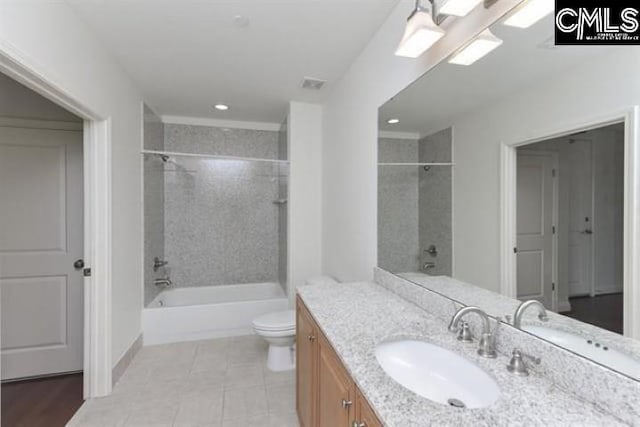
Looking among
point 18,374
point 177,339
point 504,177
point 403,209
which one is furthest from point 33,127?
point 504,177

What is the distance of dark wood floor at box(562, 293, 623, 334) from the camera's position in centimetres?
78

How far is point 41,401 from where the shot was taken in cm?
209

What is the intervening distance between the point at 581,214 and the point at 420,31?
939 mm

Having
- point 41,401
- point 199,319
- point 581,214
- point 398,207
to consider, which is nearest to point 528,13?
point 581,214

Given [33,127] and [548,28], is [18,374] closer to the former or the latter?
[33,127]

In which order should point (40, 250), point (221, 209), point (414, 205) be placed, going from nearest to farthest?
point (414, 205), point (40, 250), point (221, 209)

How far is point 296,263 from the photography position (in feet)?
10.4

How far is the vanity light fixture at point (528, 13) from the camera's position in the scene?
0.93 m

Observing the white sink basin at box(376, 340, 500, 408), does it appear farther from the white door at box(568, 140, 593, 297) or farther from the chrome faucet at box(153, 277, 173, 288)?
the chrome faucet at box(153, 277, 173, 288)

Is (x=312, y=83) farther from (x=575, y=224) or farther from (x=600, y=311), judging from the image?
(x=600, y=311)

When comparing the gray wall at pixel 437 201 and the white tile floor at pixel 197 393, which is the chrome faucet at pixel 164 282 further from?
the gray wall at pixel 437 201

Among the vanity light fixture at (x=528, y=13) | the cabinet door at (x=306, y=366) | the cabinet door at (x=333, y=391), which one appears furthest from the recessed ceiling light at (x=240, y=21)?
the cabinet door at (x=333, y=391)

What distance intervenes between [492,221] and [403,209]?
2.01 feet

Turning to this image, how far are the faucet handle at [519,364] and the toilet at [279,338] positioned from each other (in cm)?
182
